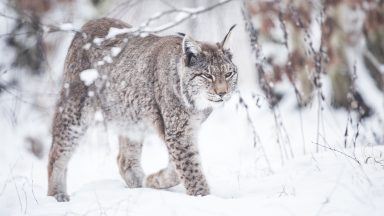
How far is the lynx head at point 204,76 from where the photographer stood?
14.5 feet

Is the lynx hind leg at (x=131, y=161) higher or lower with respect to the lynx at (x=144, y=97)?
lower

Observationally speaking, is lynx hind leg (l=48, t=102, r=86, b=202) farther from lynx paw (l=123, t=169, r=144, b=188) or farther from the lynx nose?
the lynx nose

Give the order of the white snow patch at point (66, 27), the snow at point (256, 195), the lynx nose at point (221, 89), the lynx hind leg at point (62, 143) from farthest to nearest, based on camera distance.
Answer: the lynx hind leg at point (62, 143) → the lynx nose at point (221, 89) → the white snow patch at point (66, 27) → the snow at point (256, 195)

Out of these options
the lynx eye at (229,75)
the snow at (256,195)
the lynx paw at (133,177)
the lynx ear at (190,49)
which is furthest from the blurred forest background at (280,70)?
the lynx paw at (133,177)

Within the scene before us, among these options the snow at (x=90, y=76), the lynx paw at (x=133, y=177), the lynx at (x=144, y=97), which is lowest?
the lynx paw at (x=133, y=177)

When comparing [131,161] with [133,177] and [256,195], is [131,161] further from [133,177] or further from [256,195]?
[256,195]

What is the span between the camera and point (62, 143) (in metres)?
5.02

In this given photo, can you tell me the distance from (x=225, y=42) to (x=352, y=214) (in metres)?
1.92

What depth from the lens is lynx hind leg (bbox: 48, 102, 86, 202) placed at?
4.97 metres

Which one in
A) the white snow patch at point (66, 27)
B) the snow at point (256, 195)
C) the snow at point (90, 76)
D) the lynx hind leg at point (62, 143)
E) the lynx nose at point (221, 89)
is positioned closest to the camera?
the snow at point (256, 195)

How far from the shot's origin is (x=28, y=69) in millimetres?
5770

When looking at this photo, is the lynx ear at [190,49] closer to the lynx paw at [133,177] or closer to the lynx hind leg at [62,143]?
the lynx hind leg at [62,143]

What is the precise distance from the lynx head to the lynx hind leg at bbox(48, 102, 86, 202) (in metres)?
1.09

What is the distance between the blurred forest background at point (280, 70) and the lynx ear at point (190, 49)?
15 cm
